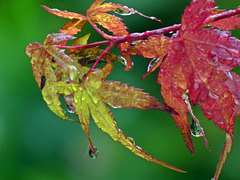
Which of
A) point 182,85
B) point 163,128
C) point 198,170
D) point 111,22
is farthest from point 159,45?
point 198,170

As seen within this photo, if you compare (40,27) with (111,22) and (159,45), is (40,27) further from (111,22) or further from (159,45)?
(159,45)

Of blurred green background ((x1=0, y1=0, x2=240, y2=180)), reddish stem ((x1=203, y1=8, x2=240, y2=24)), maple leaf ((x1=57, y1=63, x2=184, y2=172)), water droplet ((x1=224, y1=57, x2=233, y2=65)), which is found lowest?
blurred green background ((x1=0, y1=0, x2=240, y2=180))

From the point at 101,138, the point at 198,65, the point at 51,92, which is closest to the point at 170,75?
the point at 198,65

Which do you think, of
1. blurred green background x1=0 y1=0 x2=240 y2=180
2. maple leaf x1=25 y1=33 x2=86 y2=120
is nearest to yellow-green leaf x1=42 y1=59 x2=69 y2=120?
maple leaf x1=25 y1=33 x2=86 y2=120

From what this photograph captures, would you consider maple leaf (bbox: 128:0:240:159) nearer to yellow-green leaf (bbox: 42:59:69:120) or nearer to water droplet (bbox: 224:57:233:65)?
water droplet (bbox: 224:57:233:65)

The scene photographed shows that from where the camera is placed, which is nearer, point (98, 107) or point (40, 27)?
point (98, 107)

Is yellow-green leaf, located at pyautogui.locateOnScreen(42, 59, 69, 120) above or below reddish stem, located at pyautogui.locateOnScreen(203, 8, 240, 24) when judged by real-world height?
below

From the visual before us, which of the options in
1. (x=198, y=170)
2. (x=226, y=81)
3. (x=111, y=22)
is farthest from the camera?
(x=198, y=170)
